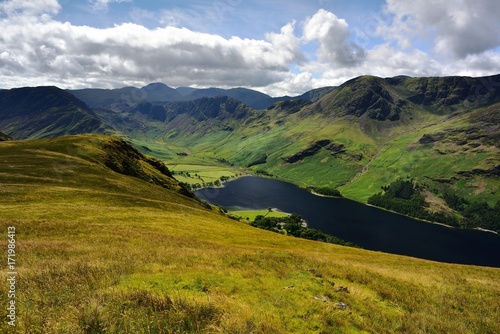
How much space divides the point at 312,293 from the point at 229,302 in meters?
6.91

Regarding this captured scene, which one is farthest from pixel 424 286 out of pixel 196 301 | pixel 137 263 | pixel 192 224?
pixel 192 224

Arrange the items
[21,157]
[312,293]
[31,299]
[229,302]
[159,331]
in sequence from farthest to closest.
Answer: [21,157] < [312,293] < [229,302] < [31,299] < [159,331]

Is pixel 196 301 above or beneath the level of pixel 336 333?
above

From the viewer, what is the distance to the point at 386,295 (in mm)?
19969

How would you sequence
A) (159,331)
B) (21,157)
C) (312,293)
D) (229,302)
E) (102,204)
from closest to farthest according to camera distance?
(159,331) < (229,302) < (312,293) < (102,204) < (21,157)

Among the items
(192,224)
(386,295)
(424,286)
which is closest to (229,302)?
(386,295)

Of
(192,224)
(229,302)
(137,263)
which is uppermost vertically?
(229,302)

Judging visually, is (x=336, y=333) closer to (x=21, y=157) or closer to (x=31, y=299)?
(x=31, y=299)

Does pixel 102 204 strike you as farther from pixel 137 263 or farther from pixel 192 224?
pixel 137 263

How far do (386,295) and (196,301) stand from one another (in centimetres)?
1507


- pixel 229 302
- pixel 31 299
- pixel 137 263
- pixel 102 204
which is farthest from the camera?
pixel 102 204

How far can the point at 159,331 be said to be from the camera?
8852 millimetres

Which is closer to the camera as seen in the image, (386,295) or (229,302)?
(229,302)

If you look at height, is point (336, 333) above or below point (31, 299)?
below
